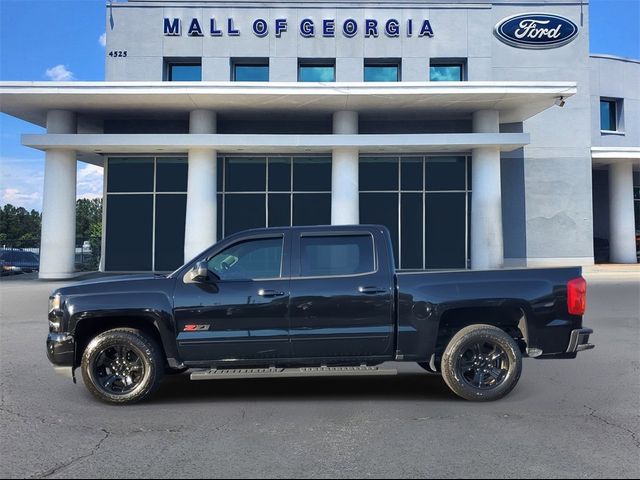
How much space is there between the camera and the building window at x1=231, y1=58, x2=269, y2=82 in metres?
24.4

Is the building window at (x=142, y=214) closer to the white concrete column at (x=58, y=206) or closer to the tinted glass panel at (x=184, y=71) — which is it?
the white concrete column at (x=58, y=206)

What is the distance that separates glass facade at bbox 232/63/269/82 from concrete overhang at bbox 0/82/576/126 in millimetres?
3712

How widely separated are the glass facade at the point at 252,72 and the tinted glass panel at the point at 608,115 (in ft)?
57.1

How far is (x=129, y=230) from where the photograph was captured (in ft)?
76.9

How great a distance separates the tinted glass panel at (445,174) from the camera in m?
23.4

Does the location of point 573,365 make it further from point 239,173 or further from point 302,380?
point 239,173

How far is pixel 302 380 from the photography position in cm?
684

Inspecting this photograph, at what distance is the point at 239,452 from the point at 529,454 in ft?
7.55

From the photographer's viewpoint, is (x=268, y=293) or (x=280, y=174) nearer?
(x=268, y=293)

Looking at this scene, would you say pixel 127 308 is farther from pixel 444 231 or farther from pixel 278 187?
pixel 444 231

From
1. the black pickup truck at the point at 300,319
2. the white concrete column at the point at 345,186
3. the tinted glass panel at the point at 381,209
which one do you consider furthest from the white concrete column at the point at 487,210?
the black pickup truck at the point at 300,319

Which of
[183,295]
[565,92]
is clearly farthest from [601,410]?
[565,92]

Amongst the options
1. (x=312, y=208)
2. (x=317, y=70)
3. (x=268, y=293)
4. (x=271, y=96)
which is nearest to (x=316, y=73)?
(x=317, y=70)

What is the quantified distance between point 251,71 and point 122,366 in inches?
816
